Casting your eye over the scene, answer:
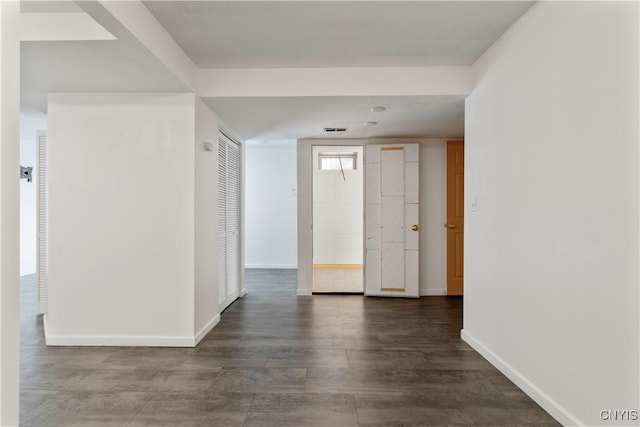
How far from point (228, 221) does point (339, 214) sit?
337cm

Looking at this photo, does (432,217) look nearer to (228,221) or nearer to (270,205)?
(228,221)

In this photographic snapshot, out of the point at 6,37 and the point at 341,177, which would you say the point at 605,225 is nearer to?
the point at 6,37

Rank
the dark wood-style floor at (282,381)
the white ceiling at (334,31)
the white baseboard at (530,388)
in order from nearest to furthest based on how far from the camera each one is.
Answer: the white baseboard at (530,388) → the dark wood-style floor at (282,381) → the white ceiling at (334,31)

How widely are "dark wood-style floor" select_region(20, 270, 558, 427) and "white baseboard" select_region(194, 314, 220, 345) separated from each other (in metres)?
0.09

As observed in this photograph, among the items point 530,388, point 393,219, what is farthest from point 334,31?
point 393,219

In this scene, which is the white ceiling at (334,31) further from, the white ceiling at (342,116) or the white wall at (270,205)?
the white wall at (270,205)

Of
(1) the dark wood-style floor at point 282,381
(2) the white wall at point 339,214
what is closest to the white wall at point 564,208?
(1) the dark wood-style floor at point 282,381

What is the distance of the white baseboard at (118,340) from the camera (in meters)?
3.04

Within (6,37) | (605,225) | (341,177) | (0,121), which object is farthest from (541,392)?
(341,177)

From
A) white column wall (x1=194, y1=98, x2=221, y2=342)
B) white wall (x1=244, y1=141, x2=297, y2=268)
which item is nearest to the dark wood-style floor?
white column wall (x1=194, y1=98, x2=221, y2=342)

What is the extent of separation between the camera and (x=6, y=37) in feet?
3.76

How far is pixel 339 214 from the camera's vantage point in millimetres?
7418

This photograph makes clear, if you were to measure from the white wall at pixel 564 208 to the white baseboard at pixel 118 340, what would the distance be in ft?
8.56

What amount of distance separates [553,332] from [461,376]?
0.77 m
